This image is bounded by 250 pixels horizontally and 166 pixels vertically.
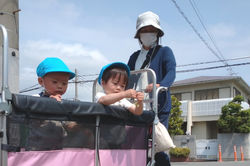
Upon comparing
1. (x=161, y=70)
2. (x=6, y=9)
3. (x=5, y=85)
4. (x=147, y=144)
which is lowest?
(x=147, y=144)

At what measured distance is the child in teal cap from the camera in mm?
2379

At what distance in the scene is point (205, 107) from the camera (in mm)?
24250

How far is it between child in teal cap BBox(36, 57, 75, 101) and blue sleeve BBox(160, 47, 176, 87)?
906 millimetres

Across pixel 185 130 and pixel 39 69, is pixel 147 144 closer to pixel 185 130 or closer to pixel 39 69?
pixel 39 69

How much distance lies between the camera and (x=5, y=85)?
1.73 metres

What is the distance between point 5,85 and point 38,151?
443mm

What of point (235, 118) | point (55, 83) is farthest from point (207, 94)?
point (55, 83)

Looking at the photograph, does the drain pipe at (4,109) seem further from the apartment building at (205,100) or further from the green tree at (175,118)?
the apartment building at (205,100)

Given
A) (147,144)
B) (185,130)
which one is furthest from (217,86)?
(147,144)

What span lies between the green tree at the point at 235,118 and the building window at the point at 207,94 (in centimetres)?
566

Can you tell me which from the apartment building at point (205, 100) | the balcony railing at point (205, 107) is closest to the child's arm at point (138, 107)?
the balcony railing at point (205, 107)

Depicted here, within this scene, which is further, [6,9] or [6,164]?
[6,9]

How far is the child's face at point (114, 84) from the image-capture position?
8.48ft

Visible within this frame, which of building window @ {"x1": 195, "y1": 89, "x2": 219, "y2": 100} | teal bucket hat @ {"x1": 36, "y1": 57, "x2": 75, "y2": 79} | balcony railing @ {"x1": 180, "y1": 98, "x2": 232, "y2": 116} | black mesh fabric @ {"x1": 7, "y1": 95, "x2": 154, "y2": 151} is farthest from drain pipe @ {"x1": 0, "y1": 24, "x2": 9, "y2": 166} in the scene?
building window @ {"x1": 195, "y1": 89, "x2": 219, "y2": 100}
